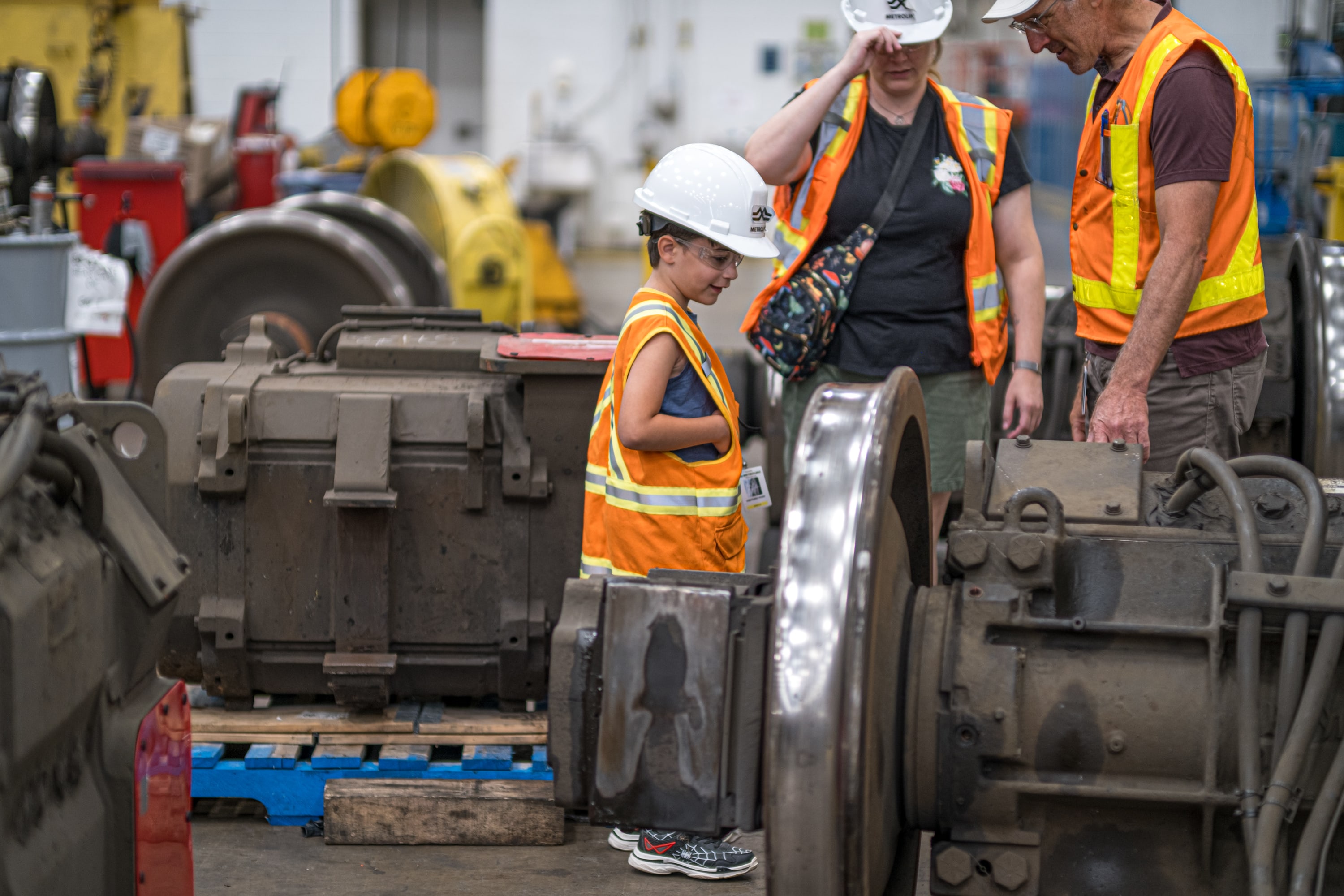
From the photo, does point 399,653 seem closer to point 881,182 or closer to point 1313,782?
point 881,182

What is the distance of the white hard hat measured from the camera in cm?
284

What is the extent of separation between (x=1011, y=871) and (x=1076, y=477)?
544 millimetres

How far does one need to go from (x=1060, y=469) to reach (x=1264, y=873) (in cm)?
61

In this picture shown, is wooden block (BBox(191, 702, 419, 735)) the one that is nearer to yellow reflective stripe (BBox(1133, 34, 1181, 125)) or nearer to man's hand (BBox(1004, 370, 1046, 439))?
man's hand (BBox(1004, 370, 1046, 439))

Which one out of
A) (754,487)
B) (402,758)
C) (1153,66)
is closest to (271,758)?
(402,758)

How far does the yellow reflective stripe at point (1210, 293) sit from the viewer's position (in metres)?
2.51

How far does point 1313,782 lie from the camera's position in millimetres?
1666

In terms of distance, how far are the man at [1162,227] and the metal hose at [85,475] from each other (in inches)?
60.9

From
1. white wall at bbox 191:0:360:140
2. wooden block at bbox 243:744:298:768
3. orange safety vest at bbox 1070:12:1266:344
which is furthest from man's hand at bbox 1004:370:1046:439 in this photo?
white wall at bbox 191:0:360:140

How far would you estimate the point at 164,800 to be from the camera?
76.1 inches

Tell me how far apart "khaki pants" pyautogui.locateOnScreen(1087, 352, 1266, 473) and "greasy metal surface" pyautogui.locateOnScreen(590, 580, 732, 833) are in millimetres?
1223

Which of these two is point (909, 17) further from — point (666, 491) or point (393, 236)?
point (393, 236)

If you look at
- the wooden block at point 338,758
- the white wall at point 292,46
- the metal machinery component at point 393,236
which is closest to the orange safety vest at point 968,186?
the wooden block at point 338,758

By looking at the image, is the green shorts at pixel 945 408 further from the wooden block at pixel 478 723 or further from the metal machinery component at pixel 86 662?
the metal machinery component at pixel 86 662
